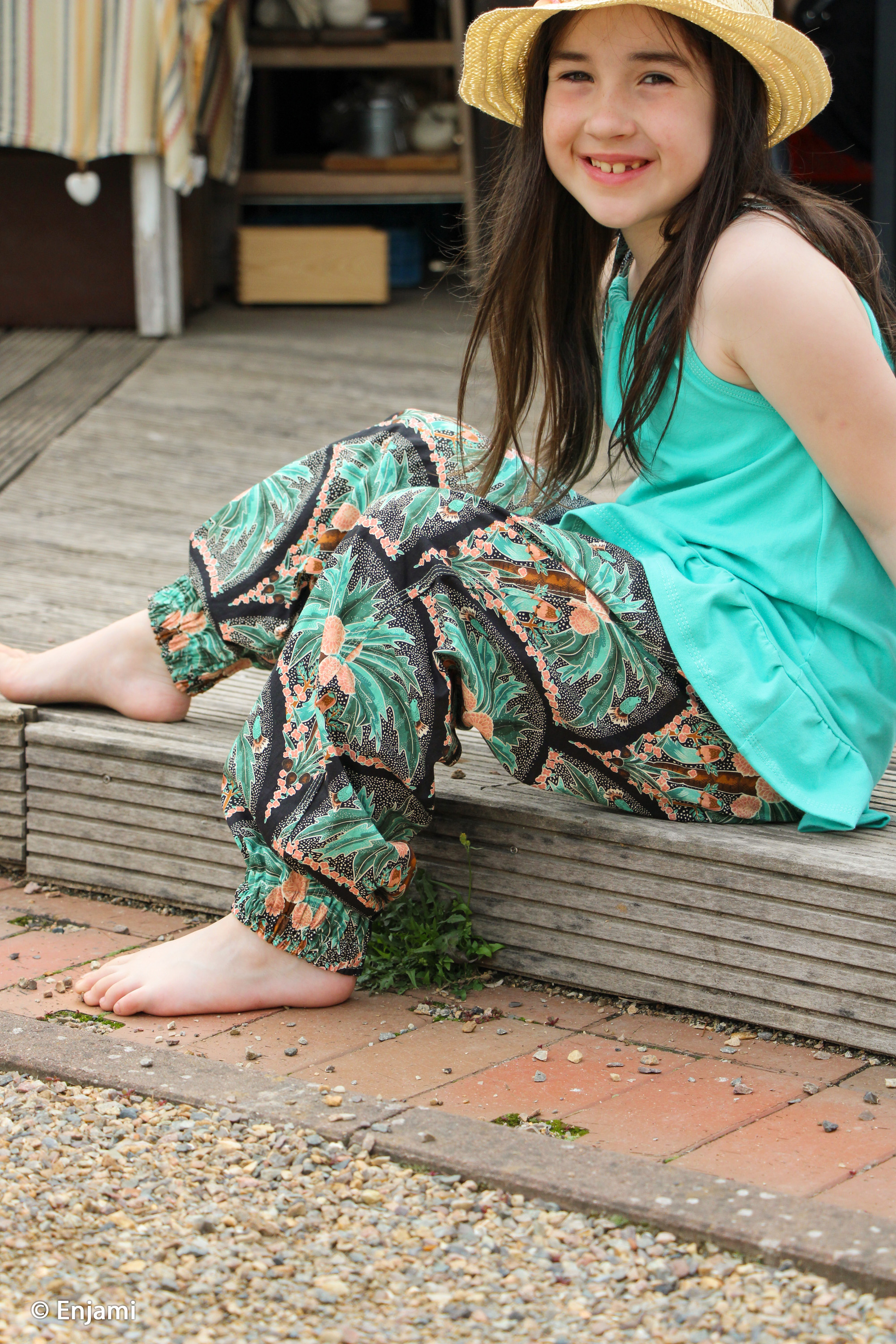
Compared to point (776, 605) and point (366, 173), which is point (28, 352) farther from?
point (776, 605)

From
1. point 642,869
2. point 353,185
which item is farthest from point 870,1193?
point 353,185

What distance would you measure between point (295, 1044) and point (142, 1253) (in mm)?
458

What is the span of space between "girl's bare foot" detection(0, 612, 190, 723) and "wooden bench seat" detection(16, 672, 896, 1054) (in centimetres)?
3

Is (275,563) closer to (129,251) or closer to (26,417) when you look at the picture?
(26,417)

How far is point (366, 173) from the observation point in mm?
6289

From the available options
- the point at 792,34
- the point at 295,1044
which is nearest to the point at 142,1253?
the point at 295,1044

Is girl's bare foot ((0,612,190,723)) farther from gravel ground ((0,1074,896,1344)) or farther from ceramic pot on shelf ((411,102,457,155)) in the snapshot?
ceramic pot on shelf ((411,102,457,155))

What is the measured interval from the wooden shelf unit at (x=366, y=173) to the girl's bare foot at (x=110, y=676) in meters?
4.03

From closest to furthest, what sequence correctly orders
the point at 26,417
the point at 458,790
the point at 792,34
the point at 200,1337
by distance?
the point at 200,1337, the point at 792,34, the point at 458,790, the point at 26,417

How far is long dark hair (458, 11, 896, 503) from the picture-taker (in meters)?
1.76

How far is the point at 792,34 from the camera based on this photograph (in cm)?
171

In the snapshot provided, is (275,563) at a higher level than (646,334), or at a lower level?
lower

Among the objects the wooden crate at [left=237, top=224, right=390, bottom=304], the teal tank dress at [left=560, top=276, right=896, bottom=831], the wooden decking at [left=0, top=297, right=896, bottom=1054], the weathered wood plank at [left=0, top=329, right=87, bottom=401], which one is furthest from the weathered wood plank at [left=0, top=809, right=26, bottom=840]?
the wooden crate at [left=237, top=224, right=390, bottom=304]

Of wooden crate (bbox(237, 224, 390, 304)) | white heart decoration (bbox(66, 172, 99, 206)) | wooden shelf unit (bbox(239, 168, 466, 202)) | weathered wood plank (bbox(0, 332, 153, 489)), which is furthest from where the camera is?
wooden shelf unit (bbox(239, 168, 466, 202))
